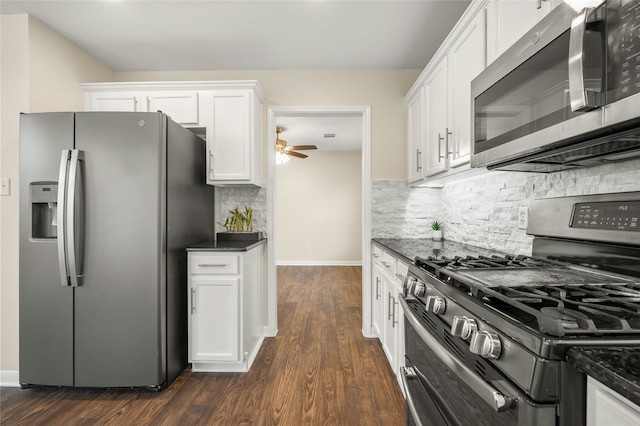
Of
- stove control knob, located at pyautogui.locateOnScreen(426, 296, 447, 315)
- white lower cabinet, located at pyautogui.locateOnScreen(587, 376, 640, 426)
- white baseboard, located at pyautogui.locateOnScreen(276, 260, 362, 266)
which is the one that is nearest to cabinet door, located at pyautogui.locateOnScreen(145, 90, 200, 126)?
stove control knob, located at pyautogui.locateOnScreen(426, 296, 447, 315)

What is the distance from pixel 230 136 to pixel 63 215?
1.33 meters

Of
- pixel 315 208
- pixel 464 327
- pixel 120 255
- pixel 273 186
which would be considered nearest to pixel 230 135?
pixel 273 186

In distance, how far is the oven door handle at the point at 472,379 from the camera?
694 mm

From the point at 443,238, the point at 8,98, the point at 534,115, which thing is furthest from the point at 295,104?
the point at 534,115

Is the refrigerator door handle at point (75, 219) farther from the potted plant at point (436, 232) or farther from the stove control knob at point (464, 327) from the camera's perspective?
the potted plant at point (436, 232)

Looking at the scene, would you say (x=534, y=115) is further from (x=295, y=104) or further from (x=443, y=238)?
(x=295, y=104)

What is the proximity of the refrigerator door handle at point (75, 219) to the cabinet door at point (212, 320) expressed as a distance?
0.72 meters

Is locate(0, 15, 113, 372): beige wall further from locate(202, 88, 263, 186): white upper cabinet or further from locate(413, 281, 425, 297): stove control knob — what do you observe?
locate(413, 281, 425, 297): stove control knob

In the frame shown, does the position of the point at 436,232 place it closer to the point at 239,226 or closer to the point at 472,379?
the point at 239,226

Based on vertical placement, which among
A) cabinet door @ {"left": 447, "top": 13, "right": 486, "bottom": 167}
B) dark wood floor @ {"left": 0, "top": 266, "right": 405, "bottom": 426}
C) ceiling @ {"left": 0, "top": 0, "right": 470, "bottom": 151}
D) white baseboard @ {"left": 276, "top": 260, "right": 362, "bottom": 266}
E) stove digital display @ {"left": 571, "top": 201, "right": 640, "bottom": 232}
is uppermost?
ceiling @ {"left": 0, "top": 0, "right": 470, "bottom": 151}

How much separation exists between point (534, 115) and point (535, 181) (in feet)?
2.36

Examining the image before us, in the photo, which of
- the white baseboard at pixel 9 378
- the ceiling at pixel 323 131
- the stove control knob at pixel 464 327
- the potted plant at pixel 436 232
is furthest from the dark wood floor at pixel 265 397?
the ceiling at pixel 323 131

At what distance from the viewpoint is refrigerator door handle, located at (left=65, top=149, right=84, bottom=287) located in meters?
2.04

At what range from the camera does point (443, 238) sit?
2.99 metres
